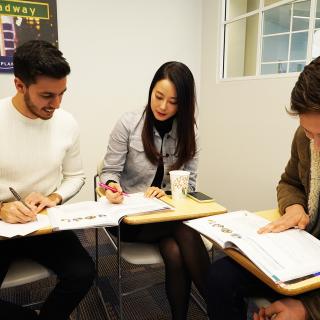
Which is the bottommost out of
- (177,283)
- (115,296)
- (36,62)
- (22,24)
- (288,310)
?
(115,296)

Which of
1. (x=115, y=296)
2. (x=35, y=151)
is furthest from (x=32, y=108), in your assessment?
(x=115, y=296)

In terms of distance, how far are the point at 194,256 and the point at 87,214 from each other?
522 millimetres

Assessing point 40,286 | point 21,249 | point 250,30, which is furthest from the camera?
point 250,30

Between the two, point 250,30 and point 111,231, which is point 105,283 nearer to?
point 111,231

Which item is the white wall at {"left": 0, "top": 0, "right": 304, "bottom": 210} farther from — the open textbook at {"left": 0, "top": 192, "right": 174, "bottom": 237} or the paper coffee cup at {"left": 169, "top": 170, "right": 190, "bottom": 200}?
the open textbook at {"left": 0, "top": 192, "right": 174, "bottom": 237}

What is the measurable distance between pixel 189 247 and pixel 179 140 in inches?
24.4

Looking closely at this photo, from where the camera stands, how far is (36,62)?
4.17 feet

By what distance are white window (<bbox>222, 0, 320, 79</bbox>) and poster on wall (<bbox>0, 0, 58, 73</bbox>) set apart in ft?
4.83

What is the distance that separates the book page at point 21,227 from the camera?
3.49ft

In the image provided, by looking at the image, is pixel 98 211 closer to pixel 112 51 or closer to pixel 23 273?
pixel 23 273

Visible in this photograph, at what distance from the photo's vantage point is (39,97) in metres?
1.35

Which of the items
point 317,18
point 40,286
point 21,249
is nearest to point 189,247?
point 21,249

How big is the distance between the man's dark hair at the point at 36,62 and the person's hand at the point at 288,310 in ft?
3.75

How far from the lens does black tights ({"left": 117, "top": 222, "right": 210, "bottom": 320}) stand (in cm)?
145
